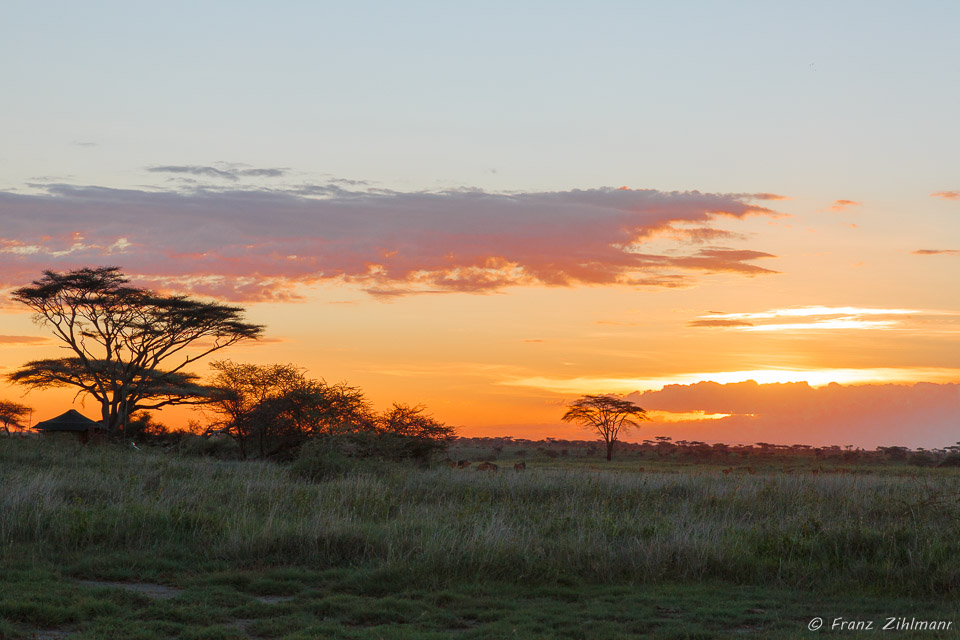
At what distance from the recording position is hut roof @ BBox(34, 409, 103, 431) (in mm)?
50969

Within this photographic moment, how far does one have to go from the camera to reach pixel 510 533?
41.0 feet

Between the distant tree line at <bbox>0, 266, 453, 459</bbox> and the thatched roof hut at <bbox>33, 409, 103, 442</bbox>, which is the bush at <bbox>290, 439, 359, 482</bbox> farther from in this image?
the thatched roof hut at <bbox>33, 409, 103, 442</bbox>

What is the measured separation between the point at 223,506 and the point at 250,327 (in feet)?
116

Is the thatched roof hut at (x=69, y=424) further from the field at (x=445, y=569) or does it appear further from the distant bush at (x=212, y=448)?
the field at (x=445, y=569)

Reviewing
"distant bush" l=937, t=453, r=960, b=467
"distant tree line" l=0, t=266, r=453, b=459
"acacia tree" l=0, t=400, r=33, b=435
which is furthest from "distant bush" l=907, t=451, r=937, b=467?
"acacia tree" l=0, t=400, r=33, b=435

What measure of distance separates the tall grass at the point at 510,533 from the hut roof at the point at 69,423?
3536 cm

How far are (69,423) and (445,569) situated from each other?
154 ft

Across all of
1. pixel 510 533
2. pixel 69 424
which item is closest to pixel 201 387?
pixel 69 424

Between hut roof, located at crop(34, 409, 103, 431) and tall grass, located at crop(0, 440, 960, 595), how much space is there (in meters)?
35.4

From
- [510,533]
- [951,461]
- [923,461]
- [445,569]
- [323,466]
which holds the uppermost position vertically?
[951,461]

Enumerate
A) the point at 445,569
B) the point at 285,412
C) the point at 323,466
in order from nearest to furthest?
the point at 445,569 → the point at 323,466 → the point at 285,412

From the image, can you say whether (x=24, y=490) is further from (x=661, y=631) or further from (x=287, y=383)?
(x=287, y=383)

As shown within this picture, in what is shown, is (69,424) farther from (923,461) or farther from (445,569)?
(923,461)

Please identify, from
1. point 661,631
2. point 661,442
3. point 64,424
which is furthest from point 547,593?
point 661,442
